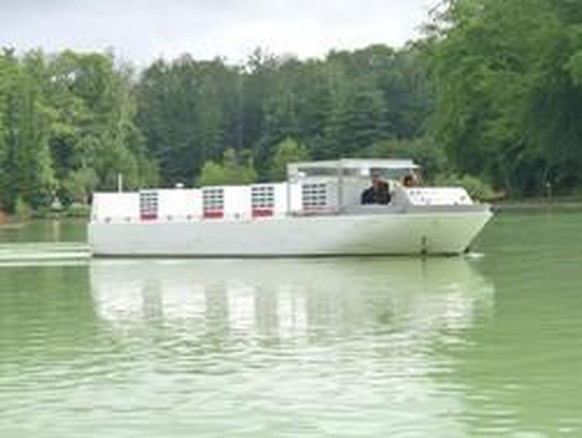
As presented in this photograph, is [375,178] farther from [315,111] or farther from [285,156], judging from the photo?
[315,111]

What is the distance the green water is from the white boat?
18.2ft

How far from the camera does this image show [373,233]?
119 feet

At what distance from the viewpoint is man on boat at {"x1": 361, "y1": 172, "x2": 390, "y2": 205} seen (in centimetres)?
3684

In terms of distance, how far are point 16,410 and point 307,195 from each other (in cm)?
2555

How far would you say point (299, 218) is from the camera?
37500mm

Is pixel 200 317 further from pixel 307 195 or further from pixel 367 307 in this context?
pixel 307 195

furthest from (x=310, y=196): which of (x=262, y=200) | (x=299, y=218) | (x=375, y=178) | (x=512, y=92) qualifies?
(x=512, y=92)

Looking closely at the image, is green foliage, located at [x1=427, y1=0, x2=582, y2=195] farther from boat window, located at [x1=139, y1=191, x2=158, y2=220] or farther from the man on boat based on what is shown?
the man on boat

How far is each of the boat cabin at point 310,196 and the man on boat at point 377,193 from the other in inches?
5.7

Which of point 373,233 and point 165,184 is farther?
point 165,184

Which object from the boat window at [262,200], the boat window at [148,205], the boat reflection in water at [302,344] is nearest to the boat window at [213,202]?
the boat window at [262,200]

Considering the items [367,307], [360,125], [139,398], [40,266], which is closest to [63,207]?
[360,125]

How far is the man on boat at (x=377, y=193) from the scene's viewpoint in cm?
3684

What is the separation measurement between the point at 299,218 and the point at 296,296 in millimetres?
13156
